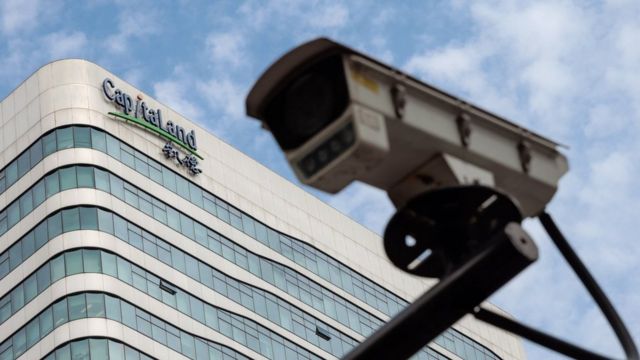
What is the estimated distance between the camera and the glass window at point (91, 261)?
5719 centimetres

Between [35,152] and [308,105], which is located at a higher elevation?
[35,152]

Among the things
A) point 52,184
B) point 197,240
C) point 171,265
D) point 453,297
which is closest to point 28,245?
point 52,184

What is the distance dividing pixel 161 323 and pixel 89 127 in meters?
8.85

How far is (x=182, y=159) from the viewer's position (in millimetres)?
64125

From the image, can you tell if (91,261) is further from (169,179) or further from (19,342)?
(169,179)

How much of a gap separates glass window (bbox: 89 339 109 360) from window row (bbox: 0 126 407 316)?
28.6 feet

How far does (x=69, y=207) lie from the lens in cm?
5906

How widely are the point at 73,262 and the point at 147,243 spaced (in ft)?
11.0

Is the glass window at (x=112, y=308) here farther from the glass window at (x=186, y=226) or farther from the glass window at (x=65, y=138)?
the glass window at (x=65, y=138)

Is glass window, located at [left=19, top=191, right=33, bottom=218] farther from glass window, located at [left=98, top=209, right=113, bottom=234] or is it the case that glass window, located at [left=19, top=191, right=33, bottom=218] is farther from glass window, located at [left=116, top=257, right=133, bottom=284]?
glass window, located at [left=116, top=257, right=133, bottom=284]

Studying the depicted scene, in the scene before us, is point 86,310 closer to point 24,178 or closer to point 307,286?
point 24,178

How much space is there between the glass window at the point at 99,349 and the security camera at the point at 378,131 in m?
50.1

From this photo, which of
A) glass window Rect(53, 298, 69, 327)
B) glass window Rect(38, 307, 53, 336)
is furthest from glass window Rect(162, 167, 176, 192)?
glass window Rect(38, 307, 53, 336)

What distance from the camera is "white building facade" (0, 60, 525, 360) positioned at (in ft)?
187
